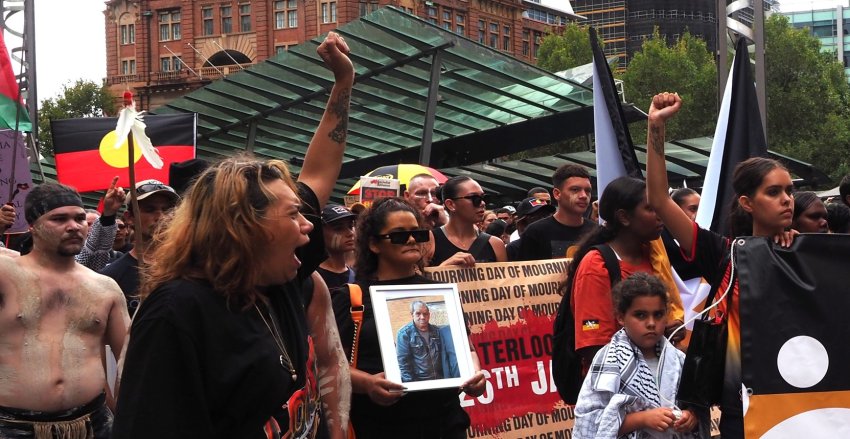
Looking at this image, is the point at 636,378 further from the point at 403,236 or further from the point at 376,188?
the point at 376,188

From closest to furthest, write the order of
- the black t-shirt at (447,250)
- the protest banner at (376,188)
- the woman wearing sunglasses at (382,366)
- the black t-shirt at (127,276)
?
the woman wearing sunglasses at (382,366), the black t-shirt at (127,276), the black t-shirt at (447,250), the protest banner at (376,188)

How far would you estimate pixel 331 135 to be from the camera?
3617mm

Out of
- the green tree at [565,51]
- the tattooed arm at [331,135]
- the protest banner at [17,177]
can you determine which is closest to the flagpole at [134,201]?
the tattooed arm at [331,135]

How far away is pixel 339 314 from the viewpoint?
503 cm

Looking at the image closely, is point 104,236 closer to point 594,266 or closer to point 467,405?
point 467,405

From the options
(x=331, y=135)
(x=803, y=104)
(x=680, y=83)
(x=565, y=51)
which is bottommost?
(x=331, y=135)

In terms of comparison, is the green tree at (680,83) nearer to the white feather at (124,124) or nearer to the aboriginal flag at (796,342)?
the aboriginal flag at (796,342)

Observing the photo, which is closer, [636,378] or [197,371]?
[197,371]

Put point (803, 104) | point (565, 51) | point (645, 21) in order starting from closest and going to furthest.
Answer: point (803, 104)
point (565, 51)
point (645, 21)

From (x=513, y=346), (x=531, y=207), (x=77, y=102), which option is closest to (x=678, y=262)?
(x=513, y=346)

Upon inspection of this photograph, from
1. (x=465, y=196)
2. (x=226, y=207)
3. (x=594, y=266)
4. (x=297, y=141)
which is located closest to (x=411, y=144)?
(x=297, y=141)

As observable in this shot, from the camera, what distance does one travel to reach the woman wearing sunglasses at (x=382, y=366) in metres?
4.96

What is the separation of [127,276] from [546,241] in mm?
2799

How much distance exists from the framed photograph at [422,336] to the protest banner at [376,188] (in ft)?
11.7
